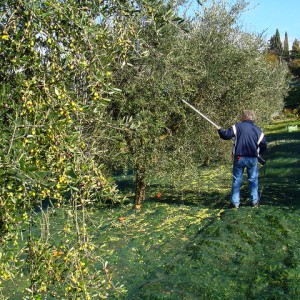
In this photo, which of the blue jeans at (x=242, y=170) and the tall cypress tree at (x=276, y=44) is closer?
the blue jeans at (x=242, y=170)

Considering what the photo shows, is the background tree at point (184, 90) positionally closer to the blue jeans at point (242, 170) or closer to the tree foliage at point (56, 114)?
the blue jeans at point (242, 170)

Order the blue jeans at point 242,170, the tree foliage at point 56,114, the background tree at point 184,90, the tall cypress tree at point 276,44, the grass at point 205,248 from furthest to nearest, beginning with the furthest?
1. the tall cypress tree at point 276,44
2. the background tree at point 184,90
3. the blue jeans at point 242,170
4. the grass at point 205,248
5. the tree foliage at point 56,114

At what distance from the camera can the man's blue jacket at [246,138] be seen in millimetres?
12133

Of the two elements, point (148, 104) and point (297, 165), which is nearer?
point (148, 104)

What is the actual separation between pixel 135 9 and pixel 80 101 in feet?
4.11

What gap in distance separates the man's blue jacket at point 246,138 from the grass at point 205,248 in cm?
155

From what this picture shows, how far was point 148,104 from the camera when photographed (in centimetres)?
1288

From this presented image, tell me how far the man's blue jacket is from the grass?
1.55 metres

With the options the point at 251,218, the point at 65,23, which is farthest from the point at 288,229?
the point at 65,23

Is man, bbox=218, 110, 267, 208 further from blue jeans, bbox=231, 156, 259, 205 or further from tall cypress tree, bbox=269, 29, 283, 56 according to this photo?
tall cypress tree, bbox=269, 29, 283, 56

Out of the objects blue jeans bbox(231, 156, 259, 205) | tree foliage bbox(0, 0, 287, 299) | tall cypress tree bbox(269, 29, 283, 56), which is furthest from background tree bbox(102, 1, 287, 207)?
tall cypress tree bbox(269, 29, 283, 56)

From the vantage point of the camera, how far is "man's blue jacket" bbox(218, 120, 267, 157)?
39.8 feet

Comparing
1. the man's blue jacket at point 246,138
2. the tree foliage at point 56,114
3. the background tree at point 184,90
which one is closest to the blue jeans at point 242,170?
the man's blue jacket at point 246,138

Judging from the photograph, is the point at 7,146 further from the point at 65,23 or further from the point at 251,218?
the point at 251,218
